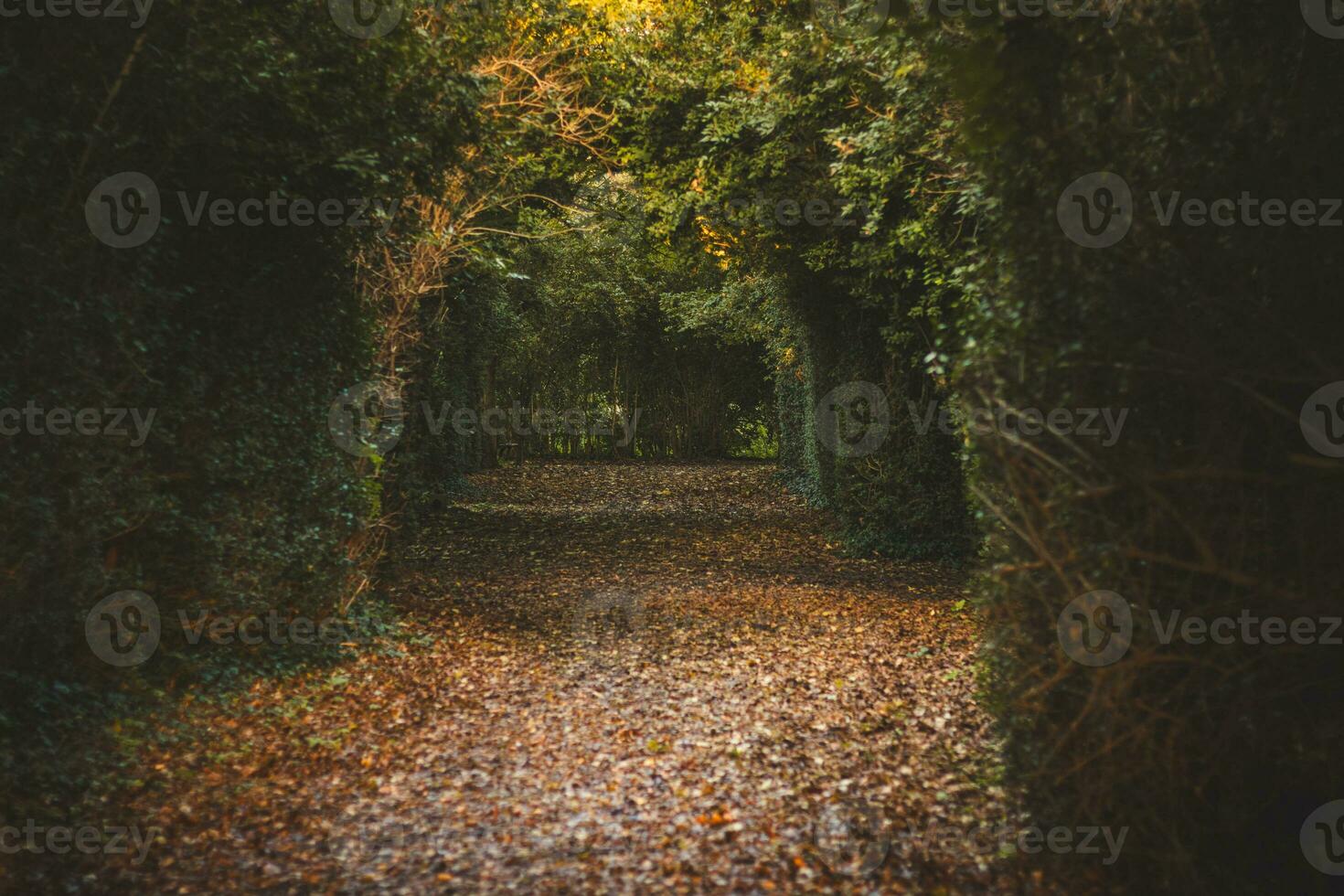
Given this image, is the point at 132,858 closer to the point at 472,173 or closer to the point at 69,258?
the point at 69,258

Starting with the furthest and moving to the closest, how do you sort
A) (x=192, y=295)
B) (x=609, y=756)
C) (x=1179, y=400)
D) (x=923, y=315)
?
(x=923, y=315), (x=192, y=295), (x=609, y=756), (x=1179, y=400)

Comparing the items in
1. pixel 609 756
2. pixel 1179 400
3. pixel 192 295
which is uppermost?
pixel 192 295

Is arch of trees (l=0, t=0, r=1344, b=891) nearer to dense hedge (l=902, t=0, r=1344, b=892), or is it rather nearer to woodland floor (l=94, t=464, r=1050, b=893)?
dense hedge (l=902, t=0, r=1344, b=892)

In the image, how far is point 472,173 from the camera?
7164mm

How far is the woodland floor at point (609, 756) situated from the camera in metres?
3.98

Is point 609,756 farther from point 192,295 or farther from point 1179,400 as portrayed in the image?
point 192,295

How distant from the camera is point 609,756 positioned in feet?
17.4

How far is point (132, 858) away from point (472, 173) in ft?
16.7

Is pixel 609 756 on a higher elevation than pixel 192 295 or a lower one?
lower

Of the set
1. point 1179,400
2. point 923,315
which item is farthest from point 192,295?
point 923,315

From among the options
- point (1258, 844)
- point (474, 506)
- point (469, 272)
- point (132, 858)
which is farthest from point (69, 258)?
point (474, 506)

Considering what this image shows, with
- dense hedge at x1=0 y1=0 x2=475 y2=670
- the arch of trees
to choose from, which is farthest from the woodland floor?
dense hedge at x1=0 y1=0 x2=475 y2=670

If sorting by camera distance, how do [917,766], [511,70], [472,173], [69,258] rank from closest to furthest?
[69,258] < [917,766] < [472,173] < [511,70]

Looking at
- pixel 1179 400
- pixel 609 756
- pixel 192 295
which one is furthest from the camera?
pixel 192 295
